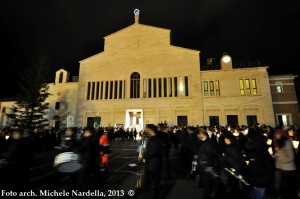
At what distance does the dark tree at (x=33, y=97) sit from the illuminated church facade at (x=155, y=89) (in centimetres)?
427

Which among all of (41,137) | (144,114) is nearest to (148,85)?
(144,114)

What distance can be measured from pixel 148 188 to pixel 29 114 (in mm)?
30617

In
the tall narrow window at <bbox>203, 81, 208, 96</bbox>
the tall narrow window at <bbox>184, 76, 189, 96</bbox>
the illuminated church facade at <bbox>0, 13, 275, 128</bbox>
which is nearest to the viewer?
the illuminated church facade at <bbox>0, 13, 275, 128</bbox>

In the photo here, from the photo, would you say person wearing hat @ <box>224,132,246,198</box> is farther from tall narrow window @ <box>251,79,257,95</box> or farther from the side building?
tall narrow window @ <box>251,79,257,95</box>

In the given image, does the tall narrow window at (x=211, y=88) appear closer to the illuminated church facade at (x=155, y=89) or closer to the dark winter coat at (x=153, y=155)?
the illuminated church facade at (x=155, y=89)

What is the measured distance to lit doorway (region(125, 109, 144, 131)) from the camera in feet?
92.0

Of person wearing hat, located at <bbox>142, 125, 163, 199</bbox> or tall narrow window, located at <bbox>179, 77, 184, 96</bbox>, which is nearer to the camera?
person wearing hat, located at <bbox>142, 125, 163, 199</bbox>

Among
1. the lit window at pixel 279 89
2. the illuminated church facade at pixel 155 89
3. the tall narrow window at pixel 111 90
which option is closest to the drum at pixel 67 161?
the illuminated church facade at pixel 155 89

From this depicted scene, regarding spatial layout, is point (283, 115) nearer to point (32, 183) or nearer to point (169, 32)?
point (169, 32)

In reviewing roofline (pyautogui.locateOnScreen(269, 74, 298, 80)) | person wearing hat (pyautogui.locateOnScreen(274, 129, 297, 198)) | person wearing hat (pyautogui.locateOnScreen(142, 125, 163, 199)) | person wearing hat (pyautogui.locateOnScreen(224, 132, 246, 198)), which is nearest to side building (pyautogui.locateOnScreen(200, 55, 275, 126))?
roofline (pyautogui.locateOnScreen(269, 74, 298, 80))

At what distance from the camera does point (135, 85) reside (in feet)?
98.2

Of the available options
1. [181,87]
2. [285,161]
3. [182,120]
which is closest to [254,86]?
[181,87]

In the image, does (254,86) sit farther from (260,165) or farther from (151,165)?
(151,165)

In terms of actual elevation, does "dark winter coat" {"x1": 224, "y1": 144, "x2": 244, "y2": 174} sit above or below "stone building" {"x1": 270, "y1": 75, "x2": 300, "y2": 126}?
below
